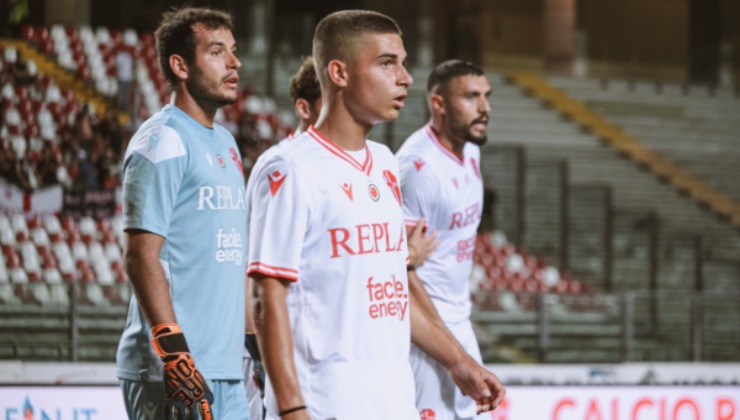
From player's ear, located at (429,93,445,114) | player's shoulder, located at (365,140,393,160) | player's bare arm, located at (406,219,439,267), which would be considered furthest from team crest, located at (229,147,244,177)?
player's ear, located at (429,93,445,114)

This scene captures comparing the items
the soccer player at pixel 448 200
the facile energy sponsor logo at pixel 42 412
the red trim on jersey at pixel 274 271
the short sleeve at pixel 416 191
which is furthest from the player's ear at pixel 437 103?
the facile energy sponsor logo at pixel 42 412

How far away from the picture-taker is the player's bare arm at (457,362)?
415 centimetres

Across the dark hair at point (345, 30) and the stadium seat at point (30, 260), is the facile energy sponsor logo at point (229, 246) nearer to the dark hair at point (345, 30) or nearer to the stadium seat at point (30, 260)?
the dark hair at point (345, 30)

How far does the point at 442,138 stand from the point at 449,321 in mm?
899

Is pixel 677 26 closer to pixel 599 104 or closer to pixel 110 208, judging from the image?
pixel 599 104

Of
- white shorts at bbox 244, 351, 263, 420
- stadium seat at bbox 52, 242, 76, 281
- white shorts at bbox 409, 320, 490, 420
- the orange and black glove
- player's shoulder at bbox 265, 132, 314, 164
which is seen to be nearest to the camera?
player's shoulder at bbox 265, 132, 314, 164

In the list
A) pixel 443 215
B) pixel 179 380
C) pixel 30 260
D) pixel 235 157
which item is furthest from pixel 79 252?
pixel 179 380

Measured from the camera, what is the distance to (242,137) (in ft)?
42.7

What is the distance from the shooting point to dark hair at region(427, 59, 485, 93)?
5859mm

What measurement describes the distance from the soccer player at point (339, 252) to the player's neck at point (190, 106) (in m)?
0.62

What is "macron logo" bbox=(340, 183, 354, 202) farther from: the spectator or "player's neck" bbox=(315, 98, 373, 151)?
the spectator

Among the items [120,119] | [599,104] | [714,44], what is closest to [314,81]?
[120,119]

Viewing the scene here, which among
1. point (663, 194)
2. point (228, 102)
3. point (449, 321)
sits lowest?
point (663, 194)

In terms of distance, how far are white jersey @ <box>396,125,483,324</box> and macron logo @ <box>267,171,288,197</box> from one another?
2005 mm
